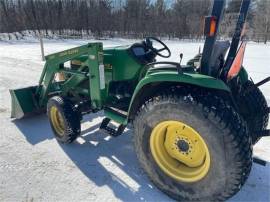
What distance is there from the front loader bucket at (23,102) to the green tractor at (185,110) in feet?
2.89

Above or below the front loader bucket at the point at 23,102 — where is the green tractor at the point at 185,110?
above

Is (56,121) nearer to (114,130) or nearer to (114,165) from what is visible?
(114,130)

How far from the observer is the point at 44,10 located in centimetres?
2620

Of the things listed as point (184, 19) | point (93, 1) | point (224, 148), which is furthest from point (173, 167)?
point (93, 1)

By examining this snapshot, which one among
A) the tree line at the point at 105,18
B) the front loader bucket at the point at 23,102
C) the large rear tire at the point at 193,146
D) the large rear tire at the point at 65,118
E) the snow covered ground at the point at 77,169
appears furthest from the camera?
the tree line at the point at 105,18

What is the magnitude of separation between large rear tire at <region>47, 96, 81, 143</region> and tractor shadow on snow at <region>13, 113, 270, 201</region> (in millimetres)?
153

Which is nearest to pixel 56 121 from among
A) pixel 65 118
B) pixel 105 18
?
pixel 65 118

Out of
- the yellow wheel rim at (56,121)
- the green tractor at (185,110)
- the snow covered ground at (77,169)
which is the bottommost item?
the snow covered ground at (77,169)

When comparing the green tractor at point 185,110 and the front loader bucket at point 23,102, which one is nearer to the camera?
the green tractor at point 185,110

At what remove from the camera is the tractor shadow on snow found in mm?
2486

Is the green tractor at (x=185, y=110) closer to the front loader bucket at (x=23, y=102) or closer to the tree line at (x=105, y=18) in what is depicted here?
the front loader bucket at (x=23, y=102)

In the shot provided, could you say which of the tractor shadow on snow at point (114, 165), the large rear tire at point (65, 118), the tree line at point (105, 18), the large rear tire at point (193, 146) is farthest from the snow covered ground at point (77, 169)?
the tree line at point (105, 18)

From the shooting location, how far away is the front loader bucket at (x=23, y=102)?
409cm

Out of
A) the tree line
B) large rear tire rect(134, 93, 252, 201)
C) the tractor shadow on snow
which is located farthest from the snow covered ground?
the tree line
